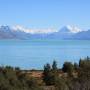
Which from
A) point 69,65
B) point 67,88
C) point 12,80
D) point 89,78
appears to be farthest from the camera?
point 69,65

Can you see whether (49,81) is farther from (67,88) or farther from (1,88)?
(1,88)

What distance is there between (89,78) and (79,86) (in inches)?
88.2

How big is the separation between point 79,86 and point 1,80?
19.3ft

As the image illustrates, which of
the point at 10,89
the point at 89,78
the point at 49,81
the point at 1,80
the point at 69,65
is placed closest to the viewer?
the point at 10,89

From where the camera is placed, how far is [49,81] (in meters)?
29.0

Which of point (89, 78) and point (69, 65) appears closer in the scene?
point (89, 78)

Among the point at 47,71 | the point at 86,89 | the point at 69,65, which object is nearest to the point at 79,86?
the point at 86,89

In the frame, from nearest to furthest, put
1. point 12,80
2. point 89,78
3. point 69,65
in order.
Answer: point 12,80, point 89,78, point 69,65

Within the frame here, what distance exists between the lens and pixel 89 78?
2614cm

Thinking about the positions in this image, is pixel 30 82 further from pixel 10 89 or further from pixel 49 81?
pixel 49 81

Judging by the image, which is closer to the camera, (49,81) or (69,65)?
(49,81)

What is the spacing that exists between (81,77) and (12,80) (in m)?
6.30

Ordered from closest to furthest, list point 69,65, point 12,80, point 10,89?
point 10,89 < point 12,80 < point 69,65

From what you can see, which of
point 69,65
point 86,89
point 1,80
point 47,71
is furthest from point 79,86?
point 69,65
